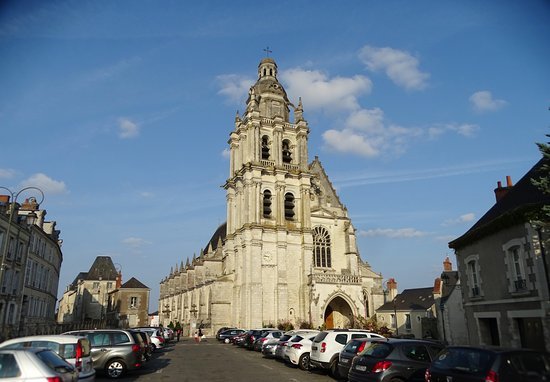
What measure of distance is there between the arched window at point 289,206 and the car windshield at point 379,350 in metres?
32.3

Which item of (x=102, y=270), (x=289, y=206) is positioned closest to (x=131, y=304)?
(x=102, y=270)

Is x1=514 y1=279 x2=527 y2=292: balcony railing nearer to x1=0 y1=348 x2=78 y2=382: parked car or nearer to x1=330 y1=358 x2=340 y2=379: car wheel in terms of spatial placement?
x1=330 y1=358 x2=340 y2=379: car wheel

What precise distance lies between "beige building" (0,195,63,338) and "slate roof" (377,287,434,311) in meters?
32.0

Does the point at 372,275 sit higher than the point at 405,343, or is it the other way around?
the point at 372,275

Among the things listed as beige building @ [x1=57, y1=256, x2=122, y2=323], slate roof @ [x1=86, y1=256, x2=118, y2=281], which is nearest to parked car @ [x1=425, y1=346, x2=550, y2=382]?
beige building @ [x1=57, y1=256, x2=122, y2=323]

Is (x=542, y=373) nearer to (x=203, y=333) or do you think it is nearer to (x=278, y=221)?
(x=278, y=221)

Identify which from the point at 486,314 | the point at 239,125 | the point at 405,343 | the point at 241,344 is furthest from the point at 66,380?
the point at 239,125

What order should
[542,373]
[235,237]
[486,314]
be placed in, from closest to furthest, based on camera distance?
[542,373] → [486,314] → [235,237]

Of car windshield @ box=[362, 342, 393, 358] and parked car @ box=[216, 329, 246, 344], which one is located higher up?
car windshield @ box=[362, 342, 393, 358]

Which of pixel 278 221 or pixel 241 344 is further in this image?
pixel 278 221

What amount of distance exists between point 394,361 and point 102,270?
70.3 metres

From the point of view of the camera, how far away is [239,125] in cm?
4609

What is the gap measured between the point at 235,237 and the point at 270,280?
6.41 meters

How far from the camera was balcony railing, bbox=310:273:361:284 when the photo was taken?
3856 cm
